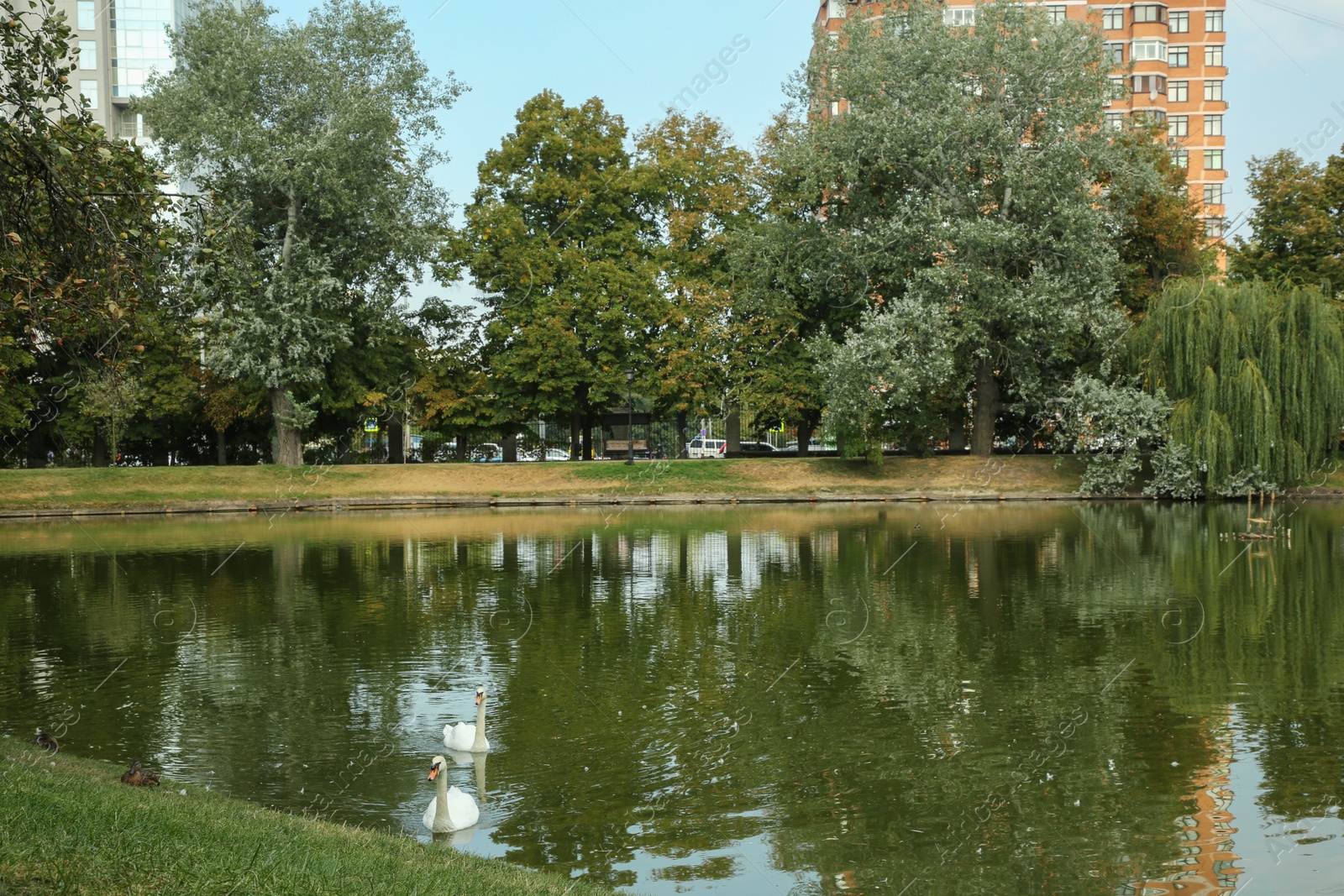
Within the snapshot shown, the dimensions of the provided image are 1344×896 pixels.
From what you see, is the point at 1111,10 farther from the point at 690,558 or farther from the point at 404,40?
the point at 690,558

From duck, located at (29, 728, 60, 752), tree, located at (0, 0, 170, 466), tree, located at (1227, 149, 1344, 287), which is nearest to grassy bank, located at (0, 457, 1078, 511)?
tree, located at (1227, 149, 1344, 287)

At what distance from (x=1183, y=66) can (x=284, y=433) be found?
72.3 metres

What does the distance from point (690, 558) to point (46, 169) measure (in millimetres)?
18645

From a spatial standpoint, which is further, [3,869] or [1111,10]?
[1111,10]

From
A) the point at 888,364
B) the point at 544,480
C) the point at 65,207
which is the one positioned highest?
the point at 888,364

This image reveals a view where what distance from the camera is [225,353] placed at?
150ft

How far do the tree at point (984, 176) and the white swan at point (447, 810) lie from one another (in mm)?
38080

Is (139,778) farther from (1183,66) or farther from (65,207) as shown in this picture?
(1183,66)

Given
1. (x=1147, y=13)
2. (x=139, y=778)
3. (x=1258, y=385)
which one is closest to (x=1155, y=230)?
(x=1258, y=385)

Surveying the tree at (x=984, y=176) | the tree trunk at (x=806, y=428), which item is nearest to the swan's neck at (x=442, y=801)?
the tree at (x=984, y=176)

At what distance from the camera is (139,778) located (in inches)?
355

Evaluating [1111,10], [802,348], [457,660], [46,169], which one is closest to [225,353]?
[802,348]

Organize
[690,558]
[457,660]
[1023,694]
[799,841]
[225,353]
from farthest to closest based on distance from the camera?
[225,353] < [690,558] < [457,660] < [1023,694] < [799,841]

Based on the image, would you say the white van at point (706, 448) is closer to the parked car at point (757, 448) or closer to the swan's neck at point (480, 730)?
the parked car at point (757, 448)
